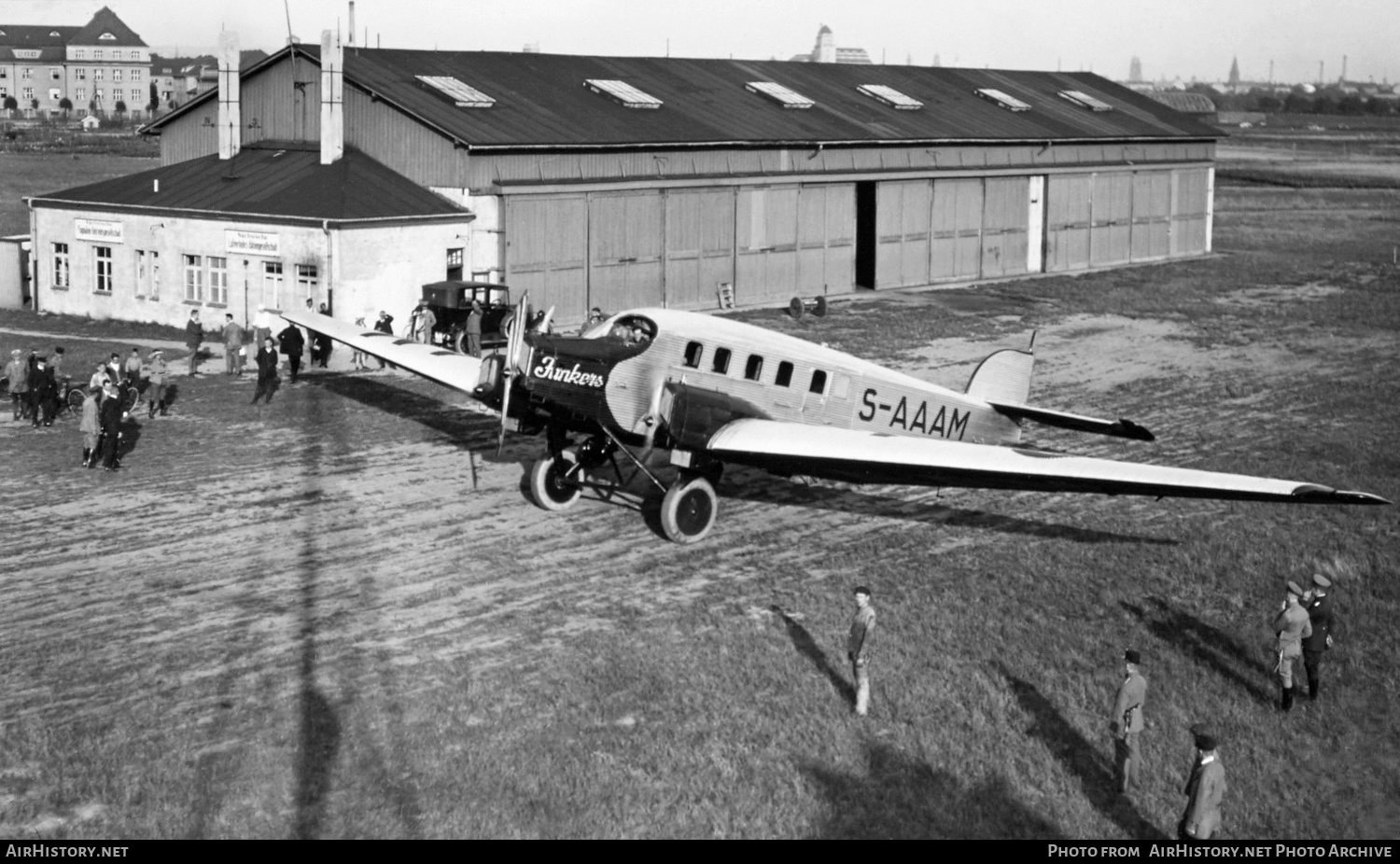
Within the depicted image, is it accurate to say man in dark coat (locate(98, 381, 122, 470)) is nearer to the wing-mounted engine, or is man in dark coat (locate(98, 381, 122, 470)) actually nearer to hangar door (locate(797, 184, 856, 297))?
the wing-mounted engine

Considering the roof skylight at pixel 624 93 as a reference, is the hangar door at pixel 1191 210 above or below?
below

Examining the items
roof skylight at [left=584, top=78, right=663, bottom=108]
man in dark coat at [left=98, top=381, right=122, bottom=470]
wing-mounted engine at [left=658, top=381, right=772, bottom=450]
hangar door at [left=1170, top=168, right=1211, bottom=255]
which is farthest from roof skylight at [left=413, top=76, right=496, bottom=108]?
hangar door at [left=1170, top=168, right=1211, bottom=255]

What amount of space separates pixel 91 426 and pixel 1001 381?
1643cm

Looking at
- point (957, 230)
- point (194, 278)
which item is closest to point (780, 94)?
point (957, 230)

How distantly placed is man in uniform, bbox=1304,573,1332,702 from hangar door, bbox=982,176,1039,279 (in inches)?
1785

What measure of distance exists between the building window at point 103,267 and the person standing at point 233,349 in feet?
32.8

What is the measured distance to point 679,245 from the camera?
50.6 meters

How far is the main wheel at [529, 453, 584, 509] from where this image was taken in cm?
2581

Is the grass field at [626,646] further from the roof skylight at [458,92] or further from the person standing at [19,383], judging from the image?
the roof skylight at [458,92]

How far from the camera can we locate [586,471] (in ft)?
87.9

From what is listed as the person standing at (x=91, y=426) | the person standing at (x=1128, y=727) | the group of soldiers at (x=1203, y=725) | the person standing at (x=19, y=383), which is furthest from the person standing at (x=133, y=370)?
the person standing at (x=1128, y=727)

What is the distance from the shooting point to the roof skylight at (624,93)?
52406 mm

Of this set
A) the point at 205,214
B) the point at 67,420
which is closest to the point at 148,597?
the point at 67,420

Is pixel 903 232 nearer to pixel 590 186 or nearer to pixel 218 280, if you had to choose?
pixel 590 186
